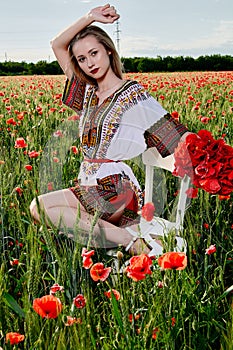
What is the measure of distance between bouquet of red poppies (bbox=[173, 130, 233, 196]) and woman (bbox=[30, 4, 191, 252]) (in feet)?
0.81

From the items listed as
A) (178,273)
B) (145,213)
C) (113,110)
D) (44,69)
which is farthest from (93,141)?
(44,69)

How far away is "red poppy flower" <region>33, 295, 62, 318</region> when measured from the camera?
1190mm

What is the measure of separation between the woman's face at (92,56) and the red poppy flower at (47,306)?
106 cm

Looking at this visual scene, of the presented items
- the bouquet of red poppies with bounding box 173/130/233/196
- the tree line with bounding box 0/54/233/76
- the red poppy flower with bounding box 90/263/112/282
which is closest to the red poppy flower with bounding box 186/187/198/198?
the bouquet of red poppies with bounding box 173/130/233/196

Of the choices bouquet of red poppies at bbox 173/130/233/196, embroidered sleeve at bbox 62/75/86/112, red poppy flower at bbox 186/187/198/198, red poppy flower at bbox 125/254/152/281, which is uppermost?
embroidered sleeve at bbox 62/75/86/112

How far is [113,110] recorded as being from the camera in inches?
81.5

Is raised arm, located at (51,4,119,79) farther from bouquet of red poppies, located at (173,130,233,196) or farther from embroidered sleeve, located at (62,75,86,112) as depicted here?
bouquet of red poppies, located at (173,130,233,196)

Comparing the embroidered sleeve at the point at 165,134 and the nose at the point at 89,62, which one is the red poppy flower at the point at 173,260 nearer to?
the embroidered sleeve at the point at 165,134

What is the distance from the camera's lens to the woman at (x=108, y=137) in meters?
1.99

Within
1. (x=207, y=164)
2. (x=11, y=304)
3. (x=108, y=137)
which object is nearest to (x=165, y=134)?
(x=108, y=137)

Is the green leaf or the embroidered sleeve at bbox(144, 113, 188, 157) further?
the embroidered sleeve at bbox(144, 113, 188, 157)

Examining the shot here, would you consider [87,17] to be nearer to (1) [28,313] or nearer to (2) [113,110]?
(2) [113,110]

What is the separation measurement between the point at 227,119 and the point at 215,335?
2616 mm

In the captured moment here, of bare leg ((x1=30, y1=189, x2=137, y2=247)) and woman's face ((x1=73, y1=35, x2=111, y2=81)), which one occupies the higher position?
woman's face ((x1=73, y1=35, x2=111, y2=81))
